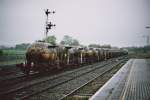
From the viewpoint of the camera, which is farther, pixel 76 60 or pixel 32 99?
pixel 76 60

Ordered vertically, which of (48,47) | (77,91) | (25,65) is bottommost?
(77,91)

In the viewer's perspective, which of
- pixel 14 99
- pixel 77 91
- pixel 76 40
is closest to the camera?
pixel 14 99

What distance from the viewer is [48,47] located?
19.9 m

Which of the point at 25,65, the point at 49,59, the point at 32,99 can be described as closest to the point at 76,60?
the point at 49,59

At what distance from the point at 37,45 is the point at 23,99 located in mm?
9324

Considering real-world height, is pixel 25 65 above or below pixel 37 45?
below

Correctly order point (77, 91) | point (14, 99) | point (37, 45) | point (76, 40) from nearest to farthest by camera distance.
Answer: point (14, 99)
point (77, 91)
point (37, 45)
point (76, 40)

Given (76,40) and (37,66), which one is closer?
(37,66)

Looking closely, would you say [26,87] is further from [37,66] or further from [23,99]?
[37,66]

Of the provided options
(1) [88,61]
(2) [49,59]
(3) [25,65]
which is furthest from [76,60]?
(3) [25,65]

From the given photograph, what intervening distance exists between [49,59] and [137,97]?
10.7 m

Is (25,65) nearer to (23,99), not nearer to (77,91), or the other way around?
(77,91)

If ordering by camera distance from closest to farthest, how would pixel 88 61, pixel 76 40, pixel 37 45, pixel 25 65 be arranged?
pixel 25 65, pixel 37 45, pixel 88 61, pixel 76 40

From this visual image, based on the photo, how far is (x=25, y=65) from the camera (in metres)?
17.7
